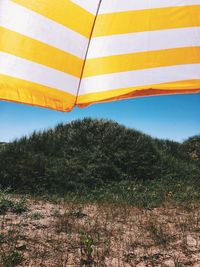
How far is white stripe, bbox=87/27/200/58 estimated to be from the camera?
1.75 metres

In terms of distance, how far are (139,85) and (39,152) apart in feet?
46.0

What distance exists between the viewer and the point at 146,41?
1772mm

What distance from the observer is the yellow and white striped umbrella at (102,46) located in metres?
1.75

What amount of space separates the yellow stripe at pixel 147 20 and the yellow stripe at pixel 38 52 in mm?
176

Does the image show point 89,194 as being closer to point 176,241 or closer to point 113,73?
point 176,241

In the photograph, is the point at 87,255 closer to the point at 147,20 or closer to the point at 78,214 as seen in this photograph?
the point at 78,214

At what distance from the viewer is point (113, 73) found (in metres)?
1.80

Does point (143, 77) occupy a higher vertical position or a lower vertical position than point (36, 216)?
higher

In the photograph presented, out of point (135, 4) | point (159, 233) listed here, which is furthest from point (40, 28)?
point (159, 233)

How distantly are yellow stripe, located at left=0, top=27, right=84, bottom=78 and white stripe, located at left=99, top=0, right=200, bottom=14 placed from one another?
0.27 meters

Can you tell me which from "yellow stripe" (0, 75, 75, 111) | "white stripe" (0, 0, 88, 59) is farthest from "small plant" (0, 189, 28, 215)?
"white stripe" (0, 0, 88, 59)

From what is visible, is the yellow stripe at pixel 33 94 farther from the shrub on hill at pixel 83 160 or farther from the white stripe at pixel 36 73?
the shrub on hill at pixel 83 160

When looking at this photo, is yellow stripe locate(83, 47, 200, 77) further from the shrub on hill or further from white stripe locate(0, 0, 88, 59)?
the shrub on hill

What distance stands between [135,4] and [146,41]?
170 mm
